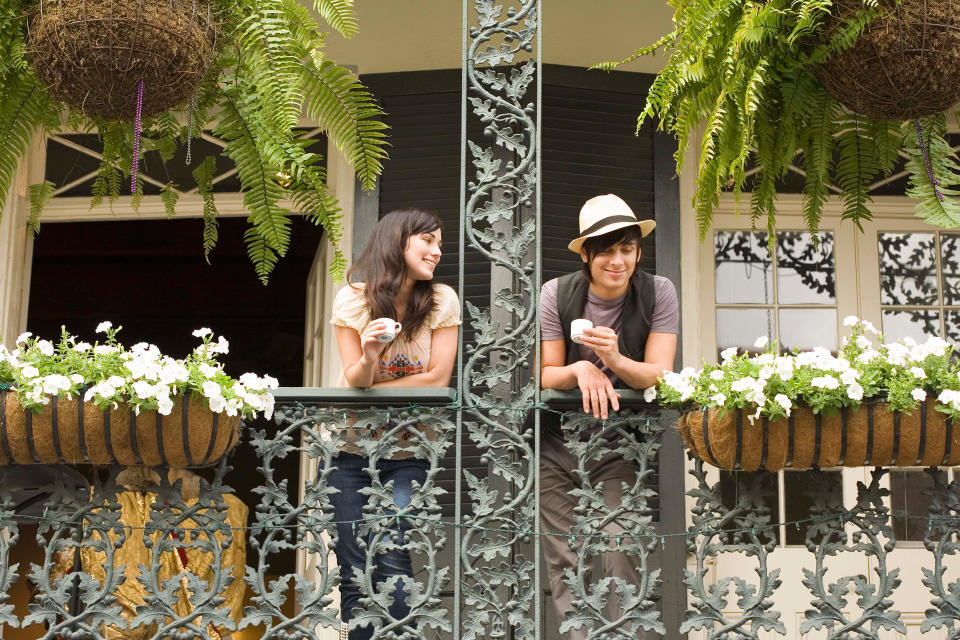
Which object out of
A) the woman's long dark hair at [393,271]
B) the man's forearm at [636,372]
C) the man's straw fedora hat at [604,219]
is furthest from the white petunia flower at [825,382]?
the woman's long dark hair at [393,271]

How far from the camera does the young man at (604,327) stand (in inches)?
136

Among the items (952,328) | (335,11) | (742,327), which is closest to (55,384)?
(335,11)

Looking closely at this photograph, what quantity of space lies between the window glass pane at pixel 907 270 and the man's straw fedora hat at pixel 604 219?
2080 millimetres

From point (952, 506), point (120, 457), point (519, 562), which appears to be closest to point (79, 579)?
point (120, 457)

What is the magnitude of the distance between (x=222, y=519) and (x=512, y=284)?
1.73 meters

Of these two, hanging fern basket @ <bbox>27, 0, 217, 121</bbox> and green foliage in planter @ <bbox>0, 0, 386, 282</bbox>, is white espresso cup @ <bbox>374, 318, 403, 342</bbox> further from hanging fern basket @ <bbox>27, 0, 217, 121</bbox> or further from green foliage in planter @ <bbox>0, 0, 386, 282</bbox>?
hanging fern basket @ <bbox>27, 0, 217, 121</bbox>

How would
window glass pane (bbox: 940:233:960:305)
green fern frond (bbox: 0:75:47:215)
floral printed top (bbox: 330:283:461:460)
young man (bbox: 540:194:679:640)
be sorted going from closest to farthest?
young man (bbox: 540:194:679:640) → floral printed top (bbox: 330:283:461:460) → green fern frond (bbox: 0:75:47:215) → window glass pane (bbox: 940:233:960:305)

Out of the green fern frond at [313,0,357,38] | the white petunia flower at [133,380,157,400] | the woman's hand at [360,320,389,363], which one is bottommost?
the white petunia flower at [133,380,157,400]

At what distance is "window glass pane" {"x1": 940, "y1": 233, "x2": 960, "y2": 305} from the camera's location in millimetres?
5391

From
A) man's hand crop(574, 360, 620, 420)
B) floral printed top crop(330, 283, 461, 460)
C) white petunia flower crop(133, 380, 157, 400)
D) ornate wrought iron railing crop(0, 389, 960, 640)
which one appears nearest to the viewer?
white petunia flower crop(133, 380, 157, 400)

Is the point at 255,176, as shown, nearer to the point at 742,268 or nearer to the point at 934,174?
the point at 934,174

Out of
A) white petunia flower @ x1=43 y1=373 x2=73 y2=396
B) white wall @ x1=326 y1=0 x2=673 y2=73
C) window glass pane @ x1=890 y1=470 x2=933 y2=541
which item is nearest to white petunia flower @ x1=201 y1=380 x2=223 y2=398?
white petunia flower @ x1=43 y1=373 x2=73 y2=396

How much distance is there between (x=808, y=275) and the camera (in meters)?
5.36

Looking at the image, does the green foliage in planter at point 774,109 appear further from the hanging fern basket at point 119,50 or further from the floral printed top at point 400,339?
the hanging fern basket at point 119,50
